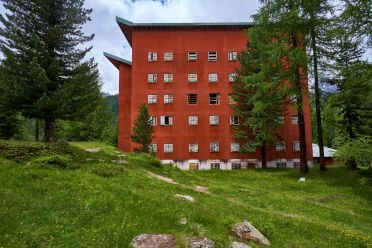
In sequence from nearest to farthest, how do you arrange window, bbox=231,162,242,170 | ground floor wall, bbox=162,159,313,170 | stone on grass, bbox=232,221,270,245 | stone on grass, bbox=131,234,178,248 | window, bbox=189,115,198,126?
1. stone on grass, bbox=131,234,178,248
2. stone on grass, bbox=232,221,270,245
3. window, bbox=231,162,242,170
4. ground floor wall, bbox=162,159,313,170
5. window, bbox=189,115,198,126

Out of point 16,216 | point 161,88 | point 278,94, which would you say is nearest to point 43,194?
point 16,216

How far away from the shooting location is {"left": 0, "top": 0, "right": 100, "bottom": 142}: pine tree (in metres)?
22.1

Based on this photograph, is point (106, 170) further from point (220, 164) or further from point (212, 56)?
point (212, 56)

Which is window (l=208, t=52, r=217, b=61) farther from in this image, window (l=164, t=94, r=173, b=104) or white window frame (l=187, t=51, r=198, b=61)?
window (l=164, t=94, r=173, b=104)

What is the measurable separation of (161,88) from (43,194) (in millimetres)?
34327

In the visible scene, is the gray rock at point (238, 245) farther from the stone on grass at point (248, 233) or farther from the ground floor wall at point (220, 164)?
the ground floor wall at point (220, 164)

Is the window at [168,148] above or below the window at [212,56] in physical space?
below

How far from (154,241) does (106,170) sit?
742 cm

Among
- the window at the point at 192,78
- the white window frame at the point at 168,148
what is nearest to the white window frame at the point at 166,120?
the white window frame at the point at 168,148

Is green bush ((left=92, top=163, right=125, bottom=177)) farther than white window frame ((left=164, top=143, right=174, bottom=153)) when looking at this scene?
No

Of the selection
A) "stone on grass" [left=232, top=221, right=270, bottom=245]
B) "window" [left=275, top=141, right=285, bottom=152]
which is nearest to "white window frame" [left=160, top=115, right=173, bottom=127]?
"window" [left=275, top=141, right=285, bottom=152]

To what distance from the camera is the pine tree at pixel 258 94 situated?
28188 mm

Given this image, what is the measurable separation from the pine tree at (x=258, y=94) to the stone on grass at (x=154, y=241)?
65.6 feet

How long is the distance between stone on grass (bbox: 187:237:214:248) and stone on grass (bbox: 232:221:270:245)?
139cm
